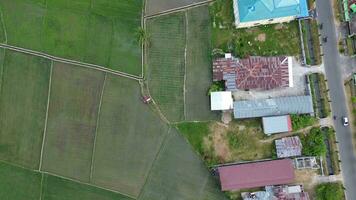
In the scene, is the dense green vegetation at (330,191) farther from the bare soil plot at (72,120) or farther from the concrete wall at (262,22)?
the bare soil plot at (72,120)

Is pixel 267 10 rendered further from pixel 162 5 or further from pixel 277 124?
pixel 277 124

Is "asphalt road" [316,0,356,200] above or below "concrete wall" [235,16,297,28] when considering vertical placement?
below

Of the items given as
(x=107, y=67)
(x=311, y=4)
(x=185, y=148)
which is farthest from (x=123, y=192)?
(x=311, y=4)

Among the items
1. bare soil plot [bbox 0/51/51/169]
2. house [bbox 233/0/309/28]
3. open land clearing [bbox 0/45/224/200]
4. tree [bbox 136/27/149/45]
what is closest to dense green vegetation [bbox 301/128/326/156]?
open land clearing [bbox 0/45/224/200]

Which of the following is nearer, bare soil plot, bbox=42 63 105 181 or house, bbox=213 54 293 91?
house, bbox=213 54 293 91

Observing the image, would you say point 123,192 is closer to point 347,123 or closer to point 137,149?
point 137,149

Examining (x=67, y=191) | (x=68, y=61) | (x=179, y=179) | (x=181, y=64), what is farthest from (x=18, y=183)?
(x=181, y=64)

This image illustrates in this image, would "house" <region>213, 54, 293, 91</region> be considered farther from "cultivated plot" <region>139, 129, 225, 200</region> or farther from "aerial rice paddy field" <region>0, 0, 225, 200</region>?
"cultivated plot" <region>139, 129, 225, 200</region>

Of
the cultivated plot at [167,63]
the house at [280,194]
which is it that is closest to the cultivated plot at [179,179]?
the house at [280,194]
